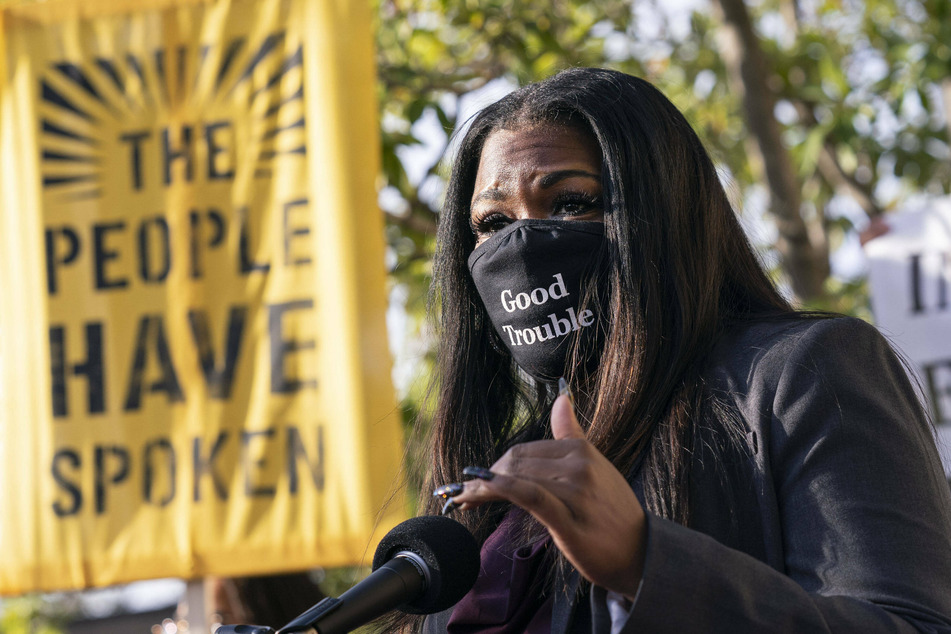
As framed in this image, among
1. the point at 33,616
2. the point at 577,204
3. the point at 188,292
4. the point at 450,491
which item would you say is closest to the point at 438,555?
the point at 450,491

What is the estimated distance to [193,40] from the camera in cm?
406

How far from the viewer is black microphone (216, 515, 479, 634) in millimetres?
1412

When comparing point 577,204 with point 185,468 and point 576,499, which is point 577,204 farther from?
point 185,468

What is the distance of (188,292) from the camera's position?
3.87 m

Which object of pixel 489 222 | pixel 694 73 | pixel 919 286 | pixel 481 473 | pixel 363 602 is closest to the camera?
pixel 481 473

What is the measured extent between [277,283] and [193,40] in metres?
1.01

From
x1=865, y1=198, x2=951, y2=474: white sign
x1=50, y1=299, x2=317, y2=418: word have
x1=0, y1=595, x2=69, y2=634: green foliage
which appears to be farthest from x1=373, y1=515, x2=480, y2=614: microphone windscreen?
x1=0, y1=595, x2=69, y2=634: green foliage

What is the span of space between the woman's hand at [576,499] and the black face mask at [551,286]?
0.60 meters

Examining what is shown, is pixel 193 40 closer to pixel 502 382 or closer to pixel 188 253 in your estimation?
pixel 188 253

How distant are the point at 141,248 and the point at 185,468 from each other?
823mm

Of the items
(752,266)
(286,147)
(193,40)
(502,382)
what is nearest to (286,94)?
(286,147)

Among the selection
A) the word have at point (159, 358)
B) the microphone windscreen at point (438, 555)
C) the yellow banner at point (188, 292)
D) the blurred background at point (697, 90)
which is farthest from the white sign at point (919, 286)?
the microphone windscreen at point (438, 555)

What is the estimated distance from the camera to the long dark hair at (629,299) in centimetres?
174

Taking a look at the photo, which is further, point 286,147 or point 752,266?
point 286,147
